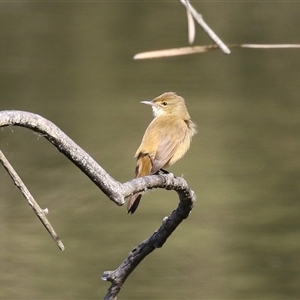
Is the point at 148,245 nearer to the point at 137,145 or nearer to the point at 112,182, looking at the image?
the point at 112,182

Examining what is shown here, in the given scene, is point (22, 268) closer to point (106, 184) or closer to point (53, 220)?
point (53, 220)

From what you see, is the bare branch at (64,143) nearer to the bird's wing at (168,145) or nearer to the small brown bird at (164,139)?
the small brown bird at (164,139)

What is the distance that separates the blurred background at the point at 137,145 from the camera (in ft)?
23.8

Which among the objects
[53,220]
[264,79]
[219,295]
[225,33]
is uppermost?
[225,33]

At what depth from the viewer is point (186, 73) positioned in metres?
14.7

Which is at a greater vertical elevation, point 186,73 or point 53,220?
point 186,73

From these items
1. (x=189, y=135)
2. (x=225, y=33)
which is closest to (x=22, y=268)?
(x=189, y=135)

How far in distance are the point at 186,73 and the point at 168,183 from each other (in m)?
11.9

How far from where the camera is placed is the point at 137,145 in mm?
10430

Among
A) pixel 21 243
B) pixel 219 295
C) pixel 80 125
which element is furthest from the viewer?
pixel 80 125

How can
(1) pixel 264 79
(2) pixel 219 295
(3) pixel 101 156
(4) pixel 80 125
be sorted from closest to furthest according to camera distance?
1. (2) pixel 219 295
2. (3) pixel 101 156
3. (4) pixel 80 125
4. (1) pixel 264 79

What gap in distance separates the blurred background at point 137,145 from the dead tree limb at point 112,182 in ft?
13.1

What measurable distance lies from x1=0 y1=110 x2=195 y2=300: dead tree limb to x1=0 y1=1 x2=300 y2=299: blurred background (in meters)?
3.99

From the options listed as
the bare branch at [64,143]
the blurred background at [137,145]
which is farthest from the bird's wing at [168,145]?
the blurred background at [137,145]
